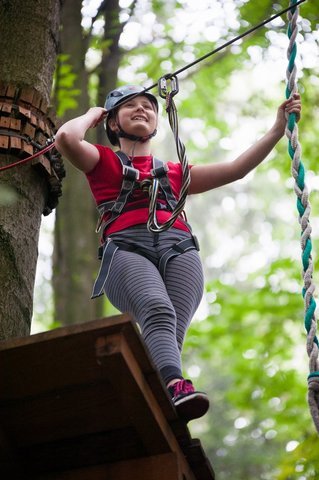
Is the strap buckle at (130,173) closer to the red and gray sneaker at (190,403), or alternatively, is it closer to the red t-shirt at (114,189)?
A: the red t-shirt at (114,189)

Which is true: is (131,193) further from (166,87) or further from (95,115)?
(166,87)

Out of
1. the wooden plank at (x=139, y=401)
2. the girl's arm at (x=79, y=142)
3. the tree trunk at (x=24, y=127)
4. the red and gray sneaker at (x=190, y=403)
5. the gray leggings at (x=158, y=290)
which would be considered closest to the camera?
the wooden plank at (x=139, y=401)

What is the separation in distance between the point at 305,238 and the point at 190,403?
3.05ft

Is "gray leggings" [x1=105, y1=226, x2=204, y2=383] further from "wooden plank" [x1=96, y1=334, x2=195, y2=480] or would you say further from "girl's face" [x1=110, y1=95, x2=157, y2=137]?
"girl's face" [x1=110, y1=95, x2=157, y2=137]

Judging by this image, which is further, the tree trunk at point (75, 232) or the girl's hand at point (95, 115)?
the tree trunk at point (75, 232)

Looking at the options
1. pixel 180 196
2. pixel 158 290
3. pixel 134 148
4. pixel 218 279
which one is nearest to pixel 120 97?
pixel 134 148

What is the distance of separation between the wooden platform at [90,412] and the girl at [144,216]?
25 cm

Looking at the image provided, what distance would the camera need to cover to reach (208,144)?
1460 centimetres

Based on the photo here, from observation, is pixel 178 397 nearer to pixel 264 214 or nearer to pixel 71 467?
pixel 71 467

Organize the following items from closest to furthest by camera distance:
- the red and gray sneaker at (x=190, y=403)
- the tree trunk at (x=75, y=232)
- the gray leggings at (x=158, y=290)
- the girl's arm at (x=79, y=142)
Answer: the red and gray sneaker at (x=190, y=403) < the gray leggings at (x=158, y=290) < the girl's arm at (x=79, y=142) < the tree trunk at (x=75, y=232)

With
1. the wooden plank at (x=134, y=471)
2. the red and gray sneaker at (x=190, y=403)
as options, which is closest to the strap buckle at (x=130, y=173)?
the red and gray sneaker at (x=190, y=403)

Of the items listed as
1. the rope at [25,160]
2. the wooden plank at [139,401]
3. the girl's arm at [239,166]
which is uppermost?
the girl's arm at [239,166]

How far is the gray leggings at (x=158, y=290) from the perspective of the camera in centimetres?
316

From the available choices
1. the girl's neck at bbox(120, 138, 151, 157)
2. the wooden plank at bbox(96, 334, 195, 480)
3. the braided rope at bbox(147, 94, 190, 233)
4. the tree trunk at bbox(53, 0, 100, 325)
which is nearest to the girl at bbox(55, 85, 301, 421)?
the girl's neck at bbox(120, 138, 151, 157)
